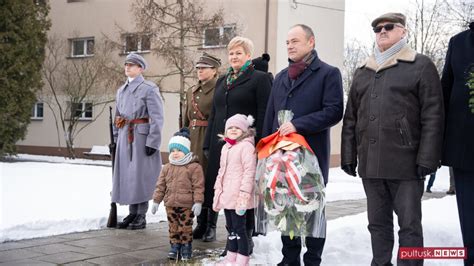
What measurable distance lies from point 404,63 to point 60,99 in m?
23.5

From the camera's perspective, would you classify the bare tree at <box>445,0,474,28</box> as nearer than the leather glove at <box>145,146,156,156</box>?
No

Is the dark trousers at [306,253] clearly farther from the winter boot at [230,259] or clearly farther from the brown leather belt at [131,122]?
the brown leather belt at [131,122]

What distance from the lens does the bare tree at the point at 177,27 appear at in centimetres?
1789

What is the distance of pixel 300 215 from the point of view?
4.29m

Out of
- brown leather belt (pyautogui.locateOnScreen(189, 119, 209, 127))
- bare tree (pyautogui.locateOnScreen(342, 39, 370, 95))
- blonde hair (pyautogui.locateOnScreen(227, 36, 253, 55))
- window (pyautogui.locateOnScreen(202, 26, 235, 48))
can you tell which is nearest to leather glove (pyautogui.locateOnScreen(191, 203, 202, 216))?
brown leather belt (pyautogui.locateOnScreen(189, 119, 209, 127))

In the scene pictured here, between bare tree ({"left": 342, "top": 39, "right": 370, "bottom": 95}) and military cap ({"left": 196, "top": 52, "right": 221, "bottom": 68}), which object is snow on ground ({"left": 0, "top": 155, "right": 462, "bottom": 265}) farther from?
bare tree ({"left": 342, "top": 39, "right": 370, "bottom": 95})

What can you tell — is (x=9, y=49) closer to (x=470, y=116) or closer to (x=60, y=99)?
(x=60, y=99)

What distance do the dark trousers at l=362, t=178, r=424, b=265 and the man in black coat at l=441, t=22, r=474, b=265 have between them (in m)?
0.30

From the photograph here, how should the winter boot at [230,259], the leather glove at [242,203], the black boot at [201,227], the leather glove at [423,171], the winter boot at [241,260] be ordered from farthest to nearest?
1. the black boot at [201,227]
2. the winter boot at [230,259]
3. the winter boot at [241,260]
4. the leather glove at [242,203]
5. the leather glove at [423,171]

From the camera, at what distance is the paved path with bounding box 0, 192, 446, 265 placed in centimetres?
512

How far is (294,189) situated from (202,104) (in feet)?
7.33

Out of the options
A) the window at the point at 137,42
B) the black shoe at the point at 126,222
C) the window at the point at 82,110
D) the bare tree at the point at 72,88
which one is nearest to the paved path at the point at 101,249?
the black shoe at the point at 126,222

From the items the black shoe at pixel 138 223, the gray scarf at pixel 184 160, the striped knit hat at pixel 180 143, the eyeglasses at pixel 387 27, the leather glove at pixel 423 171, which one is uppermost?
the eyeglasses at pixel 387 27

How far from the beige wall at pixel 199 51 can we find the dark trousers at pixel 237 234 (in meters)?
12.8
